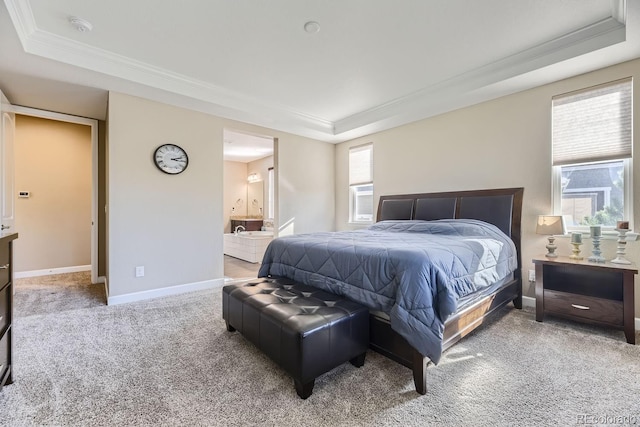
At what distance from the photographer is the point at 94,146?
407 centimetres

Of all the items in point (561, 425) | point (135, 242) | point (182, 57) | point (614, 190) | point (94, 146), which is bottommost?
point (561, 425)

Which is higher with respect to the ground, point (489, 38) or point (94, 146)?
point (489, 38)

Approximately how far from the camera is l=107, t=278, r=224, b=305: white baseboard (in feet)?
10.5

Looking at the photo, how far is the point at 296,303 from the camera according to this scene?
1.92 meters

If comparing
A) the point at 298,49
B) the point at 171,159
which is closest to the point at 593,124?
the point at 298,49

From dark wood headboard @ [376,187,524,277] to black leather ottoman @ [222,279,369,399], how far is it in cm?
228

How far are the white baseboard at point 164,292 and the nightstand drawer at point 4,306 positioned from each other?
1586 millimetres

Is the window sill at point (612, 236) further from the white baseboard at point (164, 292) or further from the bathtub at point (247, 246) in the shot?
the bathtub at point (247, 246)

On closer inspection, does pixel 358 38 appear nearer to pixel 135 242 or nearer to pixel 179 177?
pixel 179 177

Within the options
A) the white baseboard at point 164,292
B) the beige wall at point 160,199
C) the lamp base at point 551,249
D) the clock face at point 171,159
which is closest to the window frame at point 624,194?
the lamp base at point 551,249

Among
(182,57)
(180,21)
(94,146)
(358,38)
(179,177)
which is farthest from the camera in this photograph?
(94,146)

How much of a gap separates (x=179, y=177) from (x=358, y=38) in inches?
106

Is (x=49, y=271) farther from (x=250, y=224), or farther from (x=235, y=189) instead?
(x=235, y=189)

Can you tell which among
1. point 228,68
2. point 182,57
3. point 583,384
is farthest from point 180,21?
point 583,384
